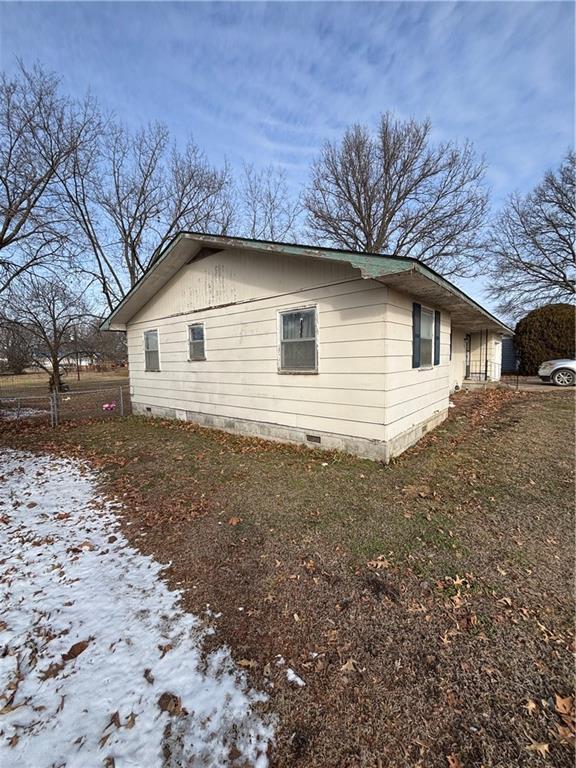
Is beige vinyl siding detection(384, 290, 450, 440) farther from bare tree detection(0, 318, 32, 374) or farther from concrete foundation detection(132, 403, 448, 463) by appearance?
bare tree detection(0, 318, 32, 374)

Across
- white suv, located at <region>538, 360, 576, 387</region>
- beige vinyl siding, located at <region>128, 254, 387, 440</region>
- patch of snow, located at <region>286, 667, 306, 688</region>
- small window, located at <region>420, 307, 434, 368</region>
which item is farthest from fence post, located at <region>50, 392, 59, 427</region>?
white suv, located at <region>538, 360, 576, 387</region>

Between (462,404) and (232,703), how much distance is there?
11057 millimetres

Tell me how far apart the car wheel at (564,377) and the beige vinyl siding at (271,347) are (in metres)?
13.4

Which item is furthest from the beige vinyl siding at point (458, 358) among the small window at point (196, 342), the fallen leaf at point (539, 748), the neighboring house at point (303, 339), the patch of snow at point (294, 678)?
the patch of snow at point (294, 678)

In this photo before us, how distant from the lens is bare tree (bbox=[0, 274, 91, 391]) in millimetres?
14974

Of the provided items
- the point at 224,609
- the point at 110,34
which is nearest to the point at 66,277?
the point at 110,34

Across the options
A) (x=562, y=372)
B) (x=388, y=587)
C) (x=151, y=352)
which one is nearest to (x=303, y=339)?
(x=388, y=587)

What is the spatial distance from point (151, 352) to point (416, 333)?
7.98m

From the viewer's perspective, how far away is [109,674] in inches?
79.3

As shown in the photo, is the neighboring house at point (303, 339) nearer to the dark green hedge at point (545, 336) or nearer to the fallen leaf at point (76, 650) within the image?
the fallen leaf at point (76, 650)

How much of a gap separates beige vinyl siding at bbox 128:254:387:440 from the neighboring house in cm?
2

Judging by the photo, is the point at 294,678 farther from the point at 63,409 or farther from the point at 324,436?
the point at 63,409

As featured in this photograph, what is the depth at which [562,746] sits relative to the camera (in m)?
1.59

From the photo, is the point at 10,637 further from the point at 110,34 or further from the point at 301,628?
the point at 110,34
